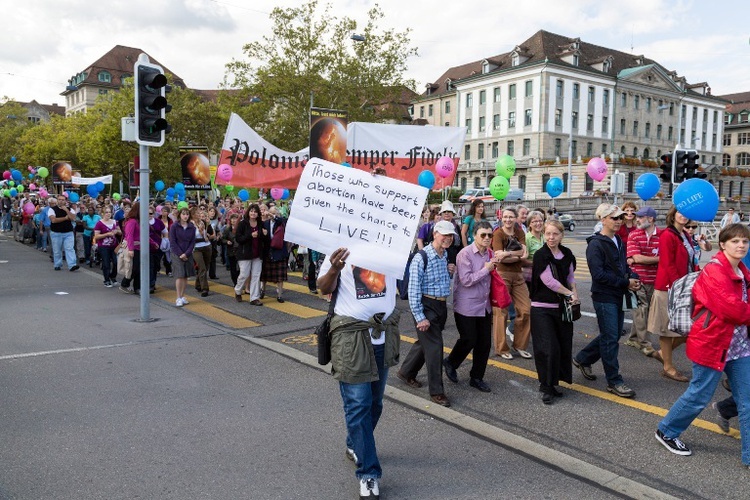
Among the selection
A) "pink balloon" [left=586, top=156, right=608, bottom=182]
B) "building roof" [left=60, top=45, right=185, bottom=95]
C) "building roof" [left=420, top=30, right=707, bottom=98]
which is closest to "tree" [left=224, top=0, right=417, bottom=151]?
"pink balloon" [left=586, top=156, right=608, bottom=182]

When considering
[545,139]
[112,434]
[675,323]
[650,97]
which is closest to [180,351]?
[112,434]

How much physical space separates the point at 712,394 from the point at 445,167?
8479 millimetres

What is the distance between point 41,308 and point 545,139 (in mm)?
73912

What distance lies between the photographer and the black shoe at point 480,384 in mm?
5838

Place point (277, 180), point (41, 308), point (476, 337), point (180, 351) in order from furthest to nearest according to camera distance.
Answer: point (277, 180)
point (41, 308)
point (180, 351)
point (476, 337)

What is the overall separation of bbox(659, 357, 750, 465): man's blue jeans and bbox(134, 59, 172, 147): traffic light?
732cm

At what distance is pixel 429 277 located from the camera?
5.50 meters

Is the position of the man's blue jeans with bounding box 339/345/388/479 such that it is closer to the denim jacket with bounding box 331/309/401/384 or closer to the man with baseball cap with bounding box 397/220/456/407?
the denim jacket with bounding box 331/309/401/384

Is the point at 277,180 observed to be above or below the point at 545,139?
below

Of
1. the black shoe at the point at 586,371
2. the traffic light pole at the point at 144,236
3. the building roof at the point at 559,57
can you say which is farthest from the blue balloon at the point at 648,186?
the building roof at the point at 559,57

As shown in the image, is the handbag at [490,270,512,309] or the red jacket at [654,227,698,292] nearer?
the red jacket at [654,227,698,292]

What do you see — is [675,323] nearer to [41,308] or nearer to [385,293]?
[385,293]

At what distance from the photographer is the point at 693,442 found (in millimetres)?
4617

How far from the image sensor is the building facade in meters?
76.3
